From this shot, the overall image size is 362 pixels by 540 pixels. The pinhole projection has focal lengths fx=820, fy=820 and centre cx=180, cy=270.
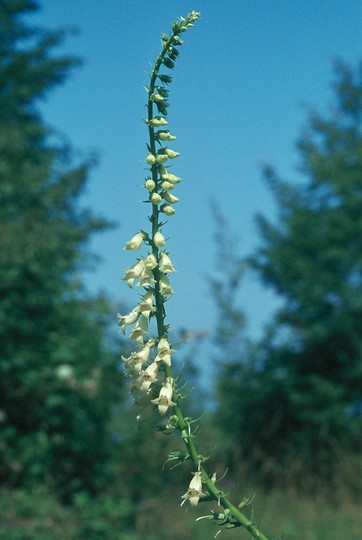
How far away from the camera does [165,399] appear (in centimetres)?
215

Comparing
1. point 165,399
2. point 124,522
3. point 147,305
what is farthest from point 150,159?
point 124,522

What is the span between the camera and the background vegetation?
8859 mm

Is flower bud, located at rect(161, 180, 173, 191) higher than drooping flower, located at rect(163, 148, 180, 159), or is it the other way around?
drooping flower, located at rect(163, 148, 180, 159)

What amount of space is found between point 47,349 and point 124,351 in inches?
37.2

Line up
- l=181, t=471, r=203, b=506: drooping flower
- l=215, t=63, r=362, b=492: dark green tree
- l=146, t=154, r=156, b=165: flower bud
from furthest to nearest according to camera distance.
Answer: l=215, t=63, r=362, b=492: dark green tree < l=146, t=154, r=156, b=165: flower bud < l=181, t=471, r=203, b=506: drooping flower

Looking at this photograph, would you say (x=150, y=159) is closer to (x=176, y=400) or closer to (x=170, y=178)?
(x=170, y=178)

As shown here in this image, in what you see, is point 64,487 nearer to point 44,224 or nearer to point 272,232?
point 44,224

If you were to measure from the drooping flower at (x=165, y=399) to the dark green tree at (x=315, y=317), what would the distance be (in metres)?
11.2

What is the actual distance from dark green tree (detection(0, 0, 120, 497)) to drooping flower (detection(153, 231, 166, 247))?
22.1 ft

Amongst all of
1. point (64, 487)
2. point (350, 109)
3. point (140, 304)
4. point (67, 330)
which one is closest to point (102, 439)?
point (64, 487)

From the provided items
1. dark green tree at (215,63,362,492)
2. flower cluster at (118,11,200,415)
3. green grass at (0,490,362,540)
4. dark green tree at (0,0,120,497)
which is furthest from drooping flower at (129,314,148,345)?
dark green tree at (215,63,362,492)

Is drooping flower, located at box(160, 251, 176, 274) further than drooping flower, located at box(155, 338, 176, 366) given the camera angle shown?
Yes

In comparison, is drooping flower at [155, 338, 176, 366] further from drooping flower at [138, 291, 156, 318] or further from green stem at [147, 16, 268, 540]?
drooping flower at [138, 291, 156, 318]

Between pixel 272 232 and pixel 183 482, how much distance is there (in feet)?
18.8
